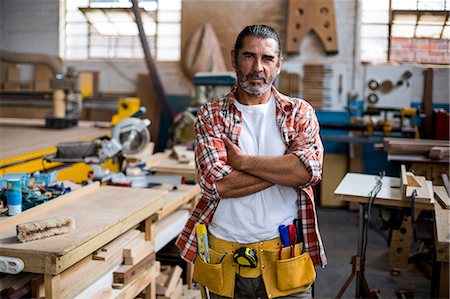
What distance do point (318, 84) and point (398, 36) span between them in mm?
1013

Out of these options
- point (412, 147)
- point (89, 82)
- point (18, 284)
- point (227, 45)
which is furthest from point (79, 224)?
point (89, 82)

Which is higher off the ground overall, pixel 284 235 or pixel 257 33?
pixel 257 33

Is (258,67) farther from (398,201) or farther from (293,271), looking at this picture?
(398,201)

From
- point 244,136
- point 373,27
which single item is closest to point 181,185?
point 244,136

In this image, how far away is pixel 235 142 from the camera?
173cm

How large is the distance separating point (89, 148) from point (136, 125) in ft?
1.08

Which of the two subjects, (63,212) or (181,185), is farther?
(181,185)

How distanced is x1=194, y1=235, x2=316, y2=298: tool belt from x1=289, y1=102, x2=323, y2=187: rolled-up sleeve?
0.76ft

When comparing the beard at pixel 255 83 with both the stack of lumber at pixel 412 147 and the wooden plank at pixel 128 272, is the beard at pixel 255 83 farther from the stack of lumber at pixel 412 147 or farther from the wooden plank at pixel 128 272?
the stack of lumber at pixel 412 147

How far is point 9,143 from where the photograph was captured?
15.2ft

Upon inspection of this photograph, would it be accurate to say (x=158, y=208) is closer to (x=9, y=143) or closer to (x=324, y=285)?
(x=324, y=285)

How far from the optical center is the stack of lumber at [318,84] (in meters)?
6.18

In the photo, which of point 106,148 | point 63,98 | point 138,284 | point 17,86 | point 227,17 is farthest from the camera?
point 17,86

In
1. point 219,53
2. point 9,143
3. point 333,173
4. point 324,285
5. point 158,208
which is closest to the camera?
point 158,208
